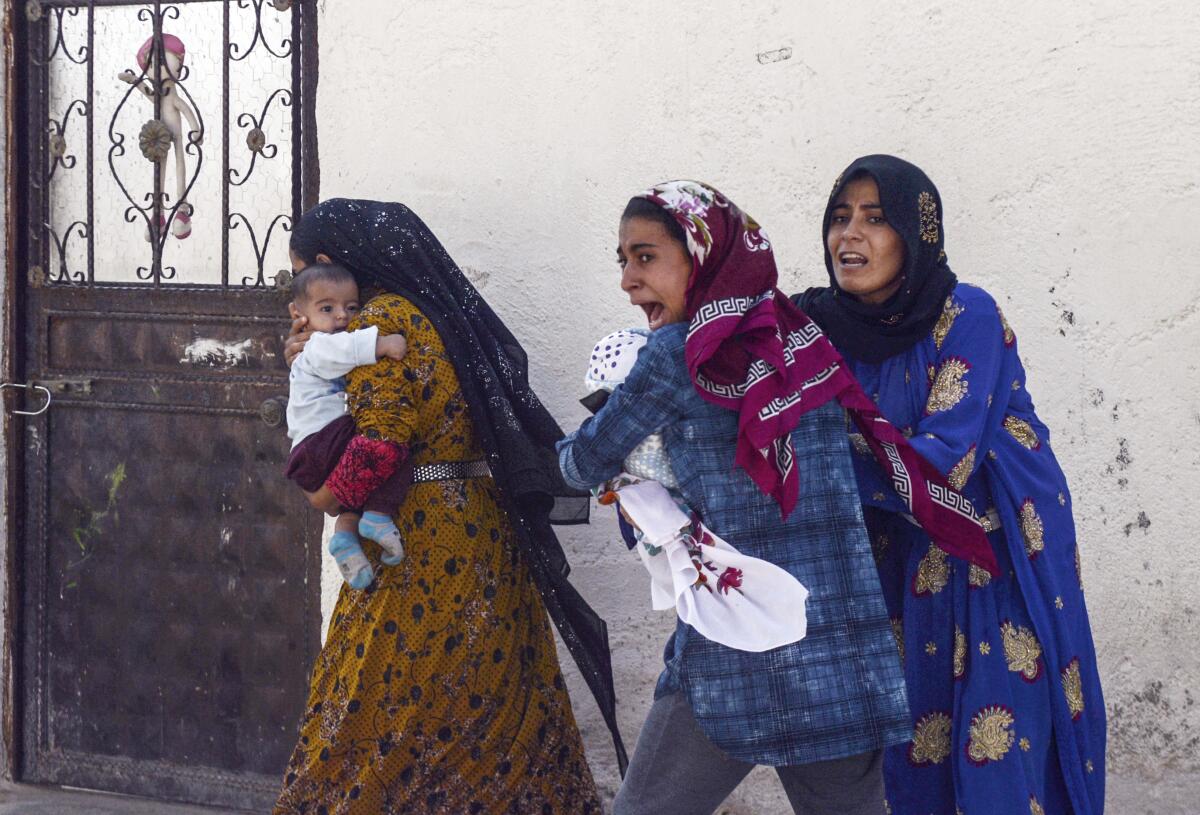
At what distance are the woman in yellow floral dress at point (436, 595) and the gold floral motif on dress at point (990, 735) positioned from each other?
103cm

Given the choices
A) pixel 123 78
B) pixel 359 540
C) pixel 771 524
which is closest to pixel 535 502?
pixel 359 540

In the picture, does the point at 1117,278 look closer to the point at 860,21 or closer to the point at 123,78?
the point at 860,21

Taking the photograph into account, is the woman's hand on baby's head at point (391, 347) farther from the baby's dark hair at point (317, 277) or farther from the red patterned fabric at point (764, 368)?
the red patterned fabric at point (764, 368)

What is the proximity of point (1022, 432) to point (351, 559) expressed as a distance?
1.40 meters

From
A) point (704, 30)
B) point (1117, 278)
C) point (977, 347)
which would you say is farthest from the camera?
point (704, 30)

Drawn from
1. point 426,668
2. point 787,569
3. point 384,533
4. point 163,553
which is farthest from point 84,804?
point 787,569

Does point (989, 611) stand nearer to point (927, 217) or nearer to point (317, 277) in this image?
point (927, 217)

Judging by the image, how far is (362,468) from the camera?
9.13 feet

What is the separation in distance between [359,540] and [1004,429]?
54.5 inches

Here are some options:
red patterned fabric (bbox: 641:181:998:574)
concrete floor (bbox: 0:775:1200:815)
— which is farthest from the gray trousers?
concrete floor (bbox: 0:775:1200:815)

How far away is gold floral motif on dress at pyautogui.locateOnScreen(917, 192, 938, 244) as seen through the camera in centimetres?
249

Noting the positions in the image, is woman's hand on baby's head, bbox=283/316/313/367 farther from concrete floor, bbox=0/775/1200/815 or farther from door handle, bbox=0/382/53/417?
concrete floor, bbox=0/775/1200/815

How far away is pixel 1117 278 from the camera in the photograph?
3139 millimetres

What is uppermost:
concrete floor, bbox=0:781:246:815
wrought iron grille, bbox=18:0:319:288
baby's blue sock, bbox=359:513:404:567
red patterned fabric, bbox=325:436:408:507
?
wrought iron grille, bbox=18:0:319:288
